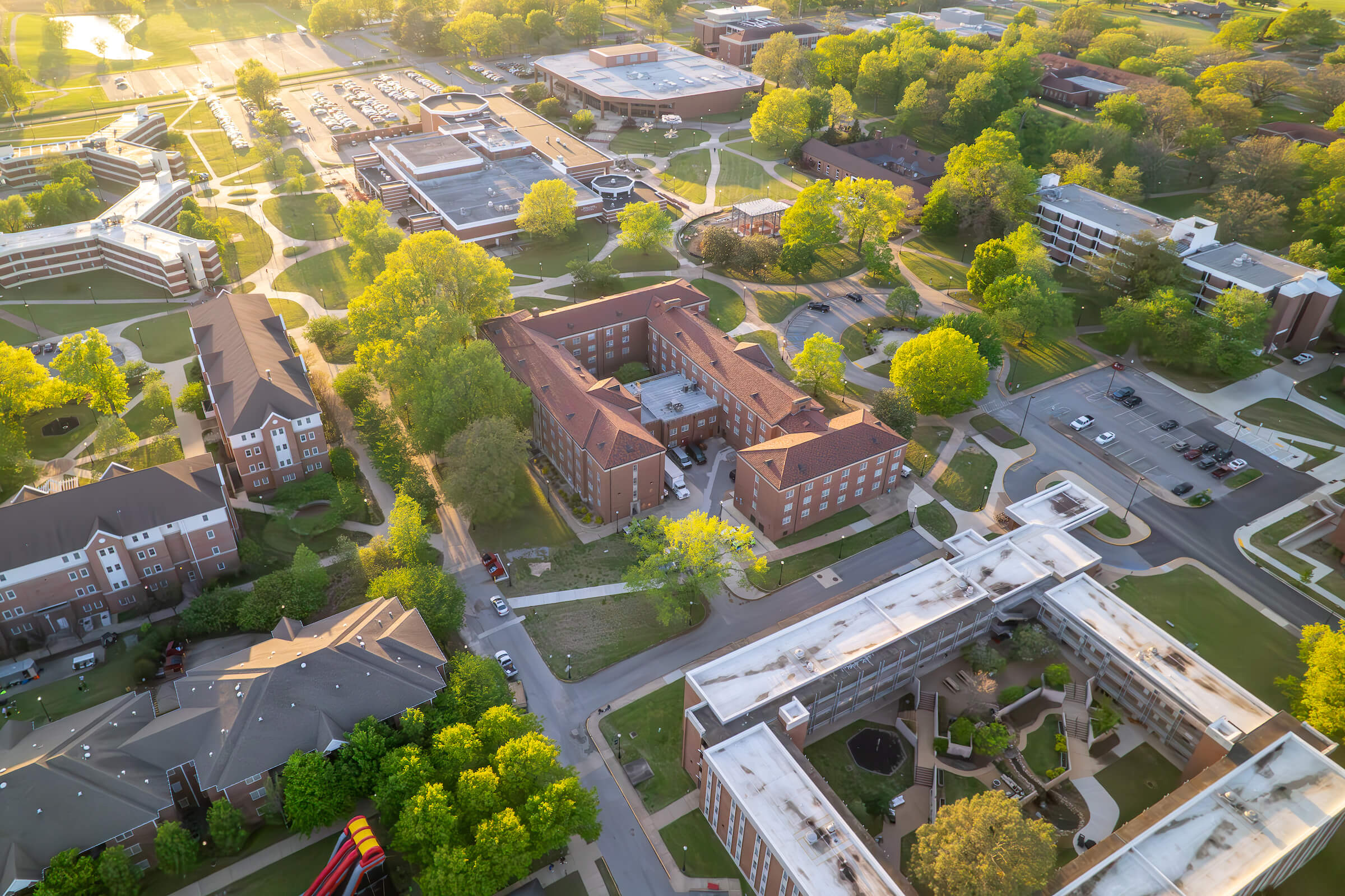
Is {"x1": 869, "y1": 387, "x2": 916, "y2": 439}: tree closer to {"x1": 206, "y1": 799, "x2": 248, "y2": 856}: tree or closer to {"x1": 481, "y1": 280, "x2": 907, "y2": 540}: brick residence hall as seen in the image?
{"x1": 481, "y1": 280, "x2": 907, "y2": 540}: brick residence hall

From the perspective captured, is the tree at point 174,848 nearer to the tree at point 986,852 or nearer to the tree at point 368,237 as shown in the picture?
the tree at point 986,852

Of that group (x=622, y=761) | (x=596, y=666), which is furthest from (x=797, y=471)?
(x=622, y=761)

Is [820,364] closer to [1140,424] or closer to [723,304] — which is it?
[723,304]

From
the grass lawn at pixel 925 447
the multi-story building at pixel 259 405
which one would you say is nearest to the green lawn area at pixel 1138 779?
the grass lawn at pixel 925 447

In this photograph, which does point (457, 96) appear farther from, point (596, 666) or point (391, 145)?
point (596, 666)

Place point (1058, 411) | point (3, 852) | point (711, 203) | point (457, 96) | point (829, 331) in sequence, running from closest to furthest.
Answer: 1. point (3, 852)
2. point (1058, 411)
3. point (829, 331)
4. point (711, 203)
5. point (457, 96)

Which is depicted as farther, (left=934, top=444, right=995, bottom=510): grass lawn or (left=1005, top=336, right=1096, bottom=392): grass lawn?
(left=1005, top=336, right=1096, bottom=392): grass lawn

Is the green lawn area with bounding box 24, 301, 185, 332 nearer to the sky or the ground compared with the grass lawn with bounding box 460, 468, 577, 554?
nearer to the sky

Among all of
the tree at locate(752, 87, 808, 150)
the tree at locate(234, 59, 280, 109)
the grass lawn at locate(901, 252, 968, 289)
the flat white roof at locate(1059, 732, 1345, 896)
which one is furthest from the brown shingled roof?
the tree at locate(234, 59, 280, 109)
